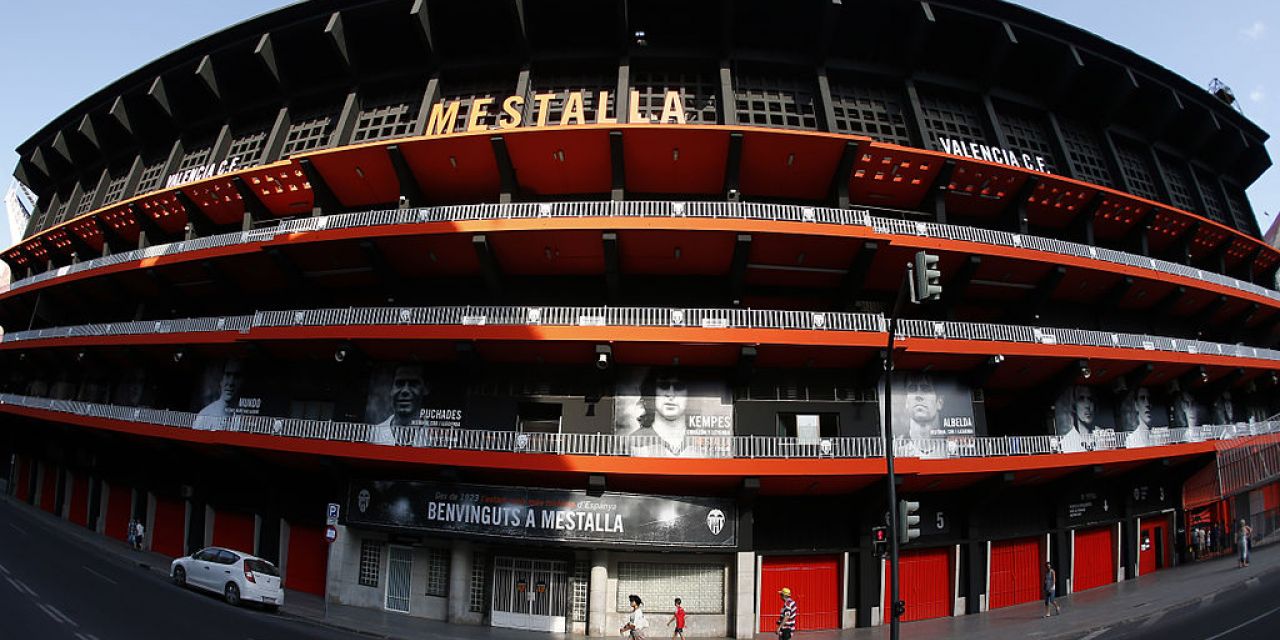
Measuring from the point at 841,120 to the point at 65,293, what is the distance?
44.9 metres

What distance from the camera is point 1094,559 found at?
24.7 metres

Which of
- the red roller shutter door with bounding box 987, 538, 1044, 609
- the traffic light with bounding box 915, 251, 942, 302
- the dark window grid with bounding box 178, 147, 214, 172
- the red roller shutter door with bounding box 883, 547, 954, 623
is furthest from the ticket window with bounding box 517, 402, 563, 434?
the dark window grid with bounding box 178, 147, 214, 172

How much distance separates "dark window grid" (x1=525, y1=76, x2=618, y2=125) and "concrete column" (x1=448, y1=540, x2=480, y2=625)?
17024 mm

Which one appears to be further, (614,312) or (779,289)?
(779,289)

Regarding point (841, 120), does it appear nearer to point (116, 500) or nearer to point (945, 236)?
point (945, 236)

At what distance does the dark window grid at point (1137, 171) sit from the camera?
97.4ft

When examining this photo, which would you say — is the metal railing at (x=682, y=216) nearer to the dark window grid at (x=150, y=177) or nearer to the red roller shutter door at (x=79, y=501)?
the dark window grid at (x=150, y=177)

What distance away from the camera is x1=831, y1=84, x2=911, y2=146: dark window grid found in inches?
953

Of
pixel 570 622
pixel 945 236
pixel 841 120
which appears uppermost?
pixel 841 120

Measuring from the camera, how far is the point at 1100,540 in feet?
82.4

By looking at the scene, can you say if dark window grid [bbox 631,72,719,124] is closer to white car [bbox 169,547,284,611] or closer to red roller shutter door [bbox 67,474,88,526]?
white car [bbox 169,547,284,611]

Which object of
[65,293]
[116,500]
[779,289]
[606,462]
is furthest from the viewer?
[65,293]

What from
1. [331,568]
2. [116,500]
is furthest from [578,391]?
[116,500]

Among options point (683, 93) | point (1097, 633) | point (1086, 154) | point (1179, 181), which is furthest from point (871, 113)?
point (1179, 181)
